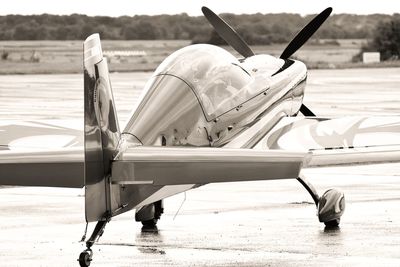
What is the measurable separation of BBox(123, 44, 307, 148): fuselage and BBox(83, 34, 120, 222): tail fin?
1411 millimetres

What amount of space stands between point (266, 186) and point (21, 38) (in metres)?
131

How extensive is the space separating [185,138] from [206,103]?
0.70 m

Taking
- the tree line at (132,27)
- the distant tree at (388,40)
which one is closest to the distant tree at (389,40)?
the distant tree at (388,40)

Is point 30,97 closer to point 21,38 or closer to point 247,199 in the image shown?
point 247,199

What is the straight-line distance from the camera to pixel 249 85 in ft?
46.4

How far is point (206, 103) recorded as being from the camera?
12.5 m

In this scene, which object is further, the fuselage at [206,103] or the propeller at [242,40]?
the propeller at [242,40]

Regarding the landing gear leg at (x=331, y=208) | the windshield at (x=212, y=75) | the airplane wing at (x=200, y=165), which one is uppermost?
the airplane wing at (x=200, y=165)

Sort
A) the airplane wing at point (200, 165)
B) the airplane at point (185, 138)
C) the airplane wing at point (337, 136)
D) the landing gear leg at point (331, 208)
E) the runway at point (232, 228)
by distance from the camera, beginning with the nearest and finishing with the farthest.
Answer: the airplane wing at point (200, 165) < the airplane at point (185, 138) < the runway at point (232, 228) < the landing gear leg at point (331, 208) < the airplane wing at point (337, 136)

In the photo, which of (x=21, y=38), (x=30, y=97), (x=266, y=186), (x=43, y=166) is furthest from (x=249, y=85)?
(x=21, y=38)

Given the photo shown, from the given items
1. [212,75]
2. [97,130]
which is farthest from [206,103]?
[97,130]

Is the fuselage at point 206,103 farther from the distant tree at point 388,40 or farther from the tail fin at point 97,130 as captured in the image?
the distant tree at point 388,40

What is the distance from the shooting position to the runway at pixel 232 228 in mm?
11562

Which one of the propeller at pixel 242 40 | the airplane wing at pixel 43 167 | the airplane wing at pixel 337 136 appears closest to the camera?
the airplane wing at pixel 43 167
